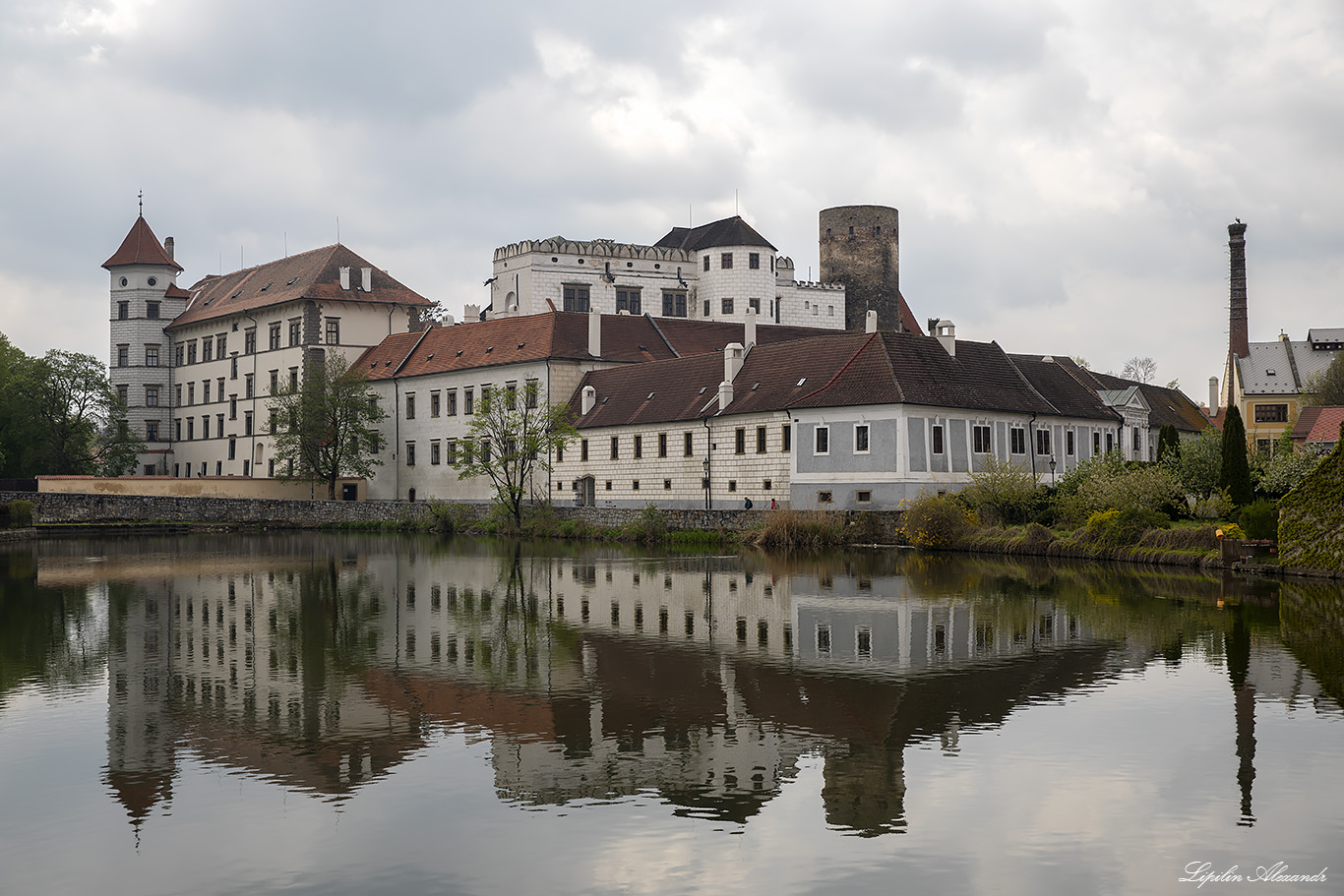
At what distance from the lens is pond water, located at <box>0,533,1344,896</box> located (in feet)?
29.0

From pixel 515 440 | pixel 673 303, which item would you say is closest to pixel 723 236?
pixel 673 303

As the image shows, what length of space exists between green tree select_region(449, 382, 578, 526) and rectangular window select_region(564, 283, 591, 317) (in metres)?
24.7

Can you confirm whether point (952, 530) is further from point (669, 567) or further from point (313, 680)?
point (313, 680)

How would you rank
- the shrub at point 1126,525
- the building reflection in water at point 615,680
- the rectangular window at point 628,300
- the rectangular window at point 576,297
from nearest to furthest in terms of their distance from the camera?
1. the building reflection in water at point 615,680
2. the shrub at point 1126,525
3. the rectangular window at point 576,297
4. the rectangular window at point 628,300

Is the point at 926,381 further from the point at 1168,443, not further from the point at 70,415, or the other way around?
the point at 70,415

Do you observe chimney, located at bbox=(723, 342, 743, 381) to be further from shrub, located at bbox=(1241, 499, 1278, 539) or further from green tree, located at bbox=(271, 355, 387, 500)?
green tree, located at bbox=(271, 355, 387, 500)

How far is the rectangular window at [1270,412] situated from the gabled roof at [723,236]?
102 feet

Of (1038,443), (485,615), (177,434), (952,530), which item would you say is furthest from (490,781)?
(177,434)

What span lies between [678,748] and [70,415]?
232 ft

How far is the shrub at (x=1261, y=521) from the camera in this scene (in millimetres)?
31875

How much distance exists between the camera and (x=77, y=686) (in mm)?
15383

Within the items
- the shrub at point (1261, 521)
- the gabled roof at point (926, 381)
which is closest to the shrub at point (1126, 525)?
the shrub at point (1261, 521)

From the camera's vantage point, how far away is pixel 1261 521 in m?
32.0

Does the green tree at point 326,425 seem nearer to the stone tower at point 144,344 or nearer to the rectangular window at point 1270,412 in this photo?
the stone tower at point 144,344
